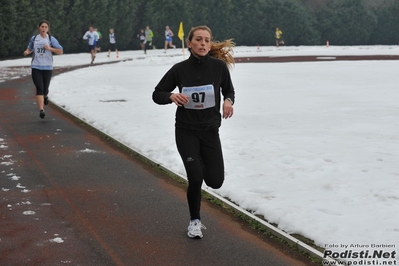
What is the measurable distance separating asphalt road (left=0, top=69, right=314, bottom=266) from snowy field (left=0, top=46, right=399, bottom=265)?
49 centimetres

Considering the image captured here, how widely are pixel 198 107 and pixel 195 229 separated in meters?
1.09

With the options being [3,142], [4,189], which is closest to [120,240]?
[4,189]

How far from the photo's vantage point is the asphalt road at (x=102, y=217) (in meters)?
5.55

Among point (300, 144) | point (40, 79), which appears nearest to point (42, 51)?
point (40, 79)

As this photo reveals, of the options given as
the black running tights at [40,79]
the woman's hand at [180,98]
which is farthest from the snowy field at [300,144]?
the woman's hand at [180,98]

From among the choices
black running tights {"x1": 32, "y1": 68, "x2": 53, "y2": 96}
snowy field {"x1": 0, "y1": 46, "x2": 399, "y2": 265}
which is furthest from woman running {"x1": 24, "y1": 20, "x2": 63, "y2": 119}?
snowy field {"x1": 0, "y1": 46, "x2": 399, "y2": 265}

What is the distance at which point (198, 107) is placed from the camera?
5.94 metres

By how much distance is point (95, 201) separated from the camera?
7.32m

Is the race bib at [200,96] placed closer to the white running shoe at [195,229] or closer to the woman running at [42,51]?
the white running shoe at [195,229]

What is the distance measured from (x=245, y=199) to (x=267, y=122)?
5.89m

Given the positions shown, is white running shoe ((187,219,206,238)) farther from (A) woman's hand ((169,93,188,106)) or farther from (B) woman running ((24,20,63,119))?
(B) woman running ((24,20,63,119))

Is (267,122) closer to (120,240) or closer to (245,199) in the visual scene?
(245,199)

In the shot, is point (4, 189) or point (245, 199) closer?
point (245, 199)

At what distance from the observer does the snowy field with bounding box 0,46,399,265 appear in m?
6.28
